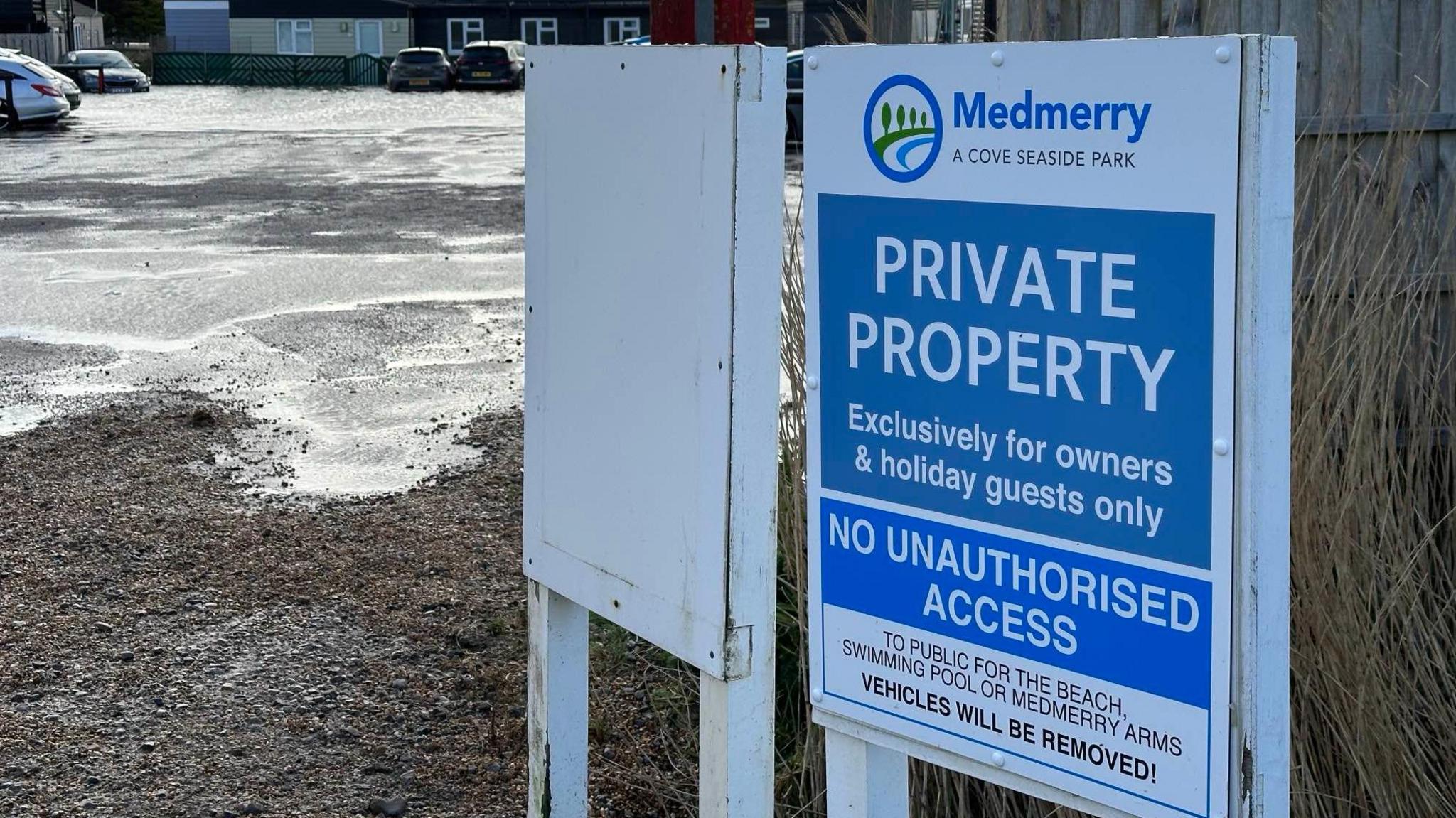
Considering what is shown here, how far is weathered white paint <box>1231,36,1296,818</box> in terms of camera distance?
2.09 m

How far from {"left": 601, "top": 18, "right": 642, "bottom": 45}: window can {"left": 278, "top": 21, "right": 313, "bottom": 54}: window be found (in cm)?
1146

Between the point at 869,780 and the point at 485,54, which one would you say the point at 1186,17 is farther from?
the point at 485,54

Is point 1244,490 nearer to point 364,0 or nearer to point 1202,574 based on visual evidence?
point 1202,574

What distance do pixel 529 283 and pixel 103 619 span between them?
2466 millimetres

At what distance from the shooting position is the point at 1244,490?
2.13 meters

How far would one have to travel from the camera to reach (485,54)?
4722 centimetres

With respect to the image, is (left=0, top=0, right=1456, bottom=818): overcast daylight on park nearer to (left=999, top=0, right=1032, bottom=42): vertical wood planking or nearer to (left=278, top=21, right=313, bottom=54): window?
(left=999, top=0, right=1032, bottom=42): vertical wood planking

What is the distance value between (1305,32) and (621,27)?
180ft

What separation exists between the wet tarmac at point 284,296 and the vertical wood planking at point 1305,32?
3479mm

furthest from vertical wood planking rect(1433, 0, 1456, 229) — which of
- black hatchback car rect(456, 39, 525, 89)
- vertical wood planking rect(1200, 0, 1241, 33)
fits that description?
black hatchback car rect(456, 39, 525, 89)

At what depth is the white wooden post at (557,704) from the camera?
3.27 meters

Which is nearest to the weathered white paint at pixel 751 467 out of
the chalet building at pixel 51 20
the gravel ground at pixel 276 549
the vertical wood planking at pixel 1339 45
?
the gravel ground at pixel 276 549

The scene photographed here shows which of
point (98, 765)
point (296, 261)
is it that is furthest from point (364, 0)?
point (98, 765)

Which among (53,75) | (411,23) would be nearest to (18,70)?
(53,75)
